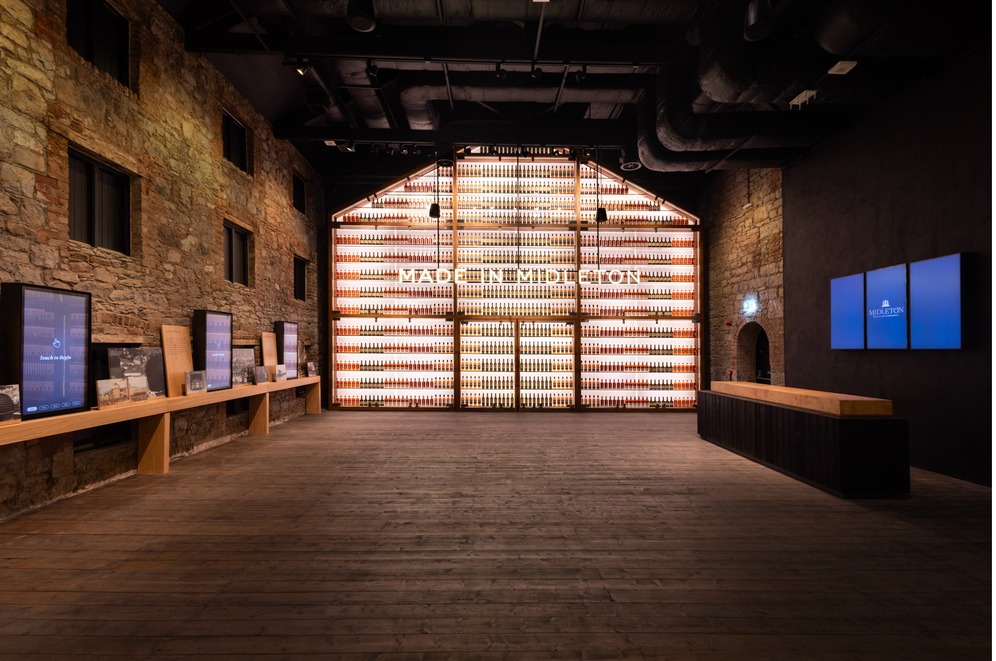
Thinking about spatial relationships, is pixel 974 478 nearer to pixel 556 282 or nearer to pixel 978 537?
pixel 978 537

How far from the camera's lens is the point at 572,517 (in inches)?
137

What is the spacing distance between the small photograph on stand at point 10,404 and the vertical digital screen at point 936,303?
8099mm

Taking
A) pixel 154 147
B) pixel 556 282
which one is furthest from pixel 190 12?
pixel 556 282

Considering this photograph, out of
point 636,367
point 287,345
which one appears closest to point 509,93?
point 287,345

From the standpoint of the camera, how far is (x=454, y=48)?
18.6 ft

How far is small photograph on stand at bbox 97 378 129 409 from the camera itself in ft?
13.0

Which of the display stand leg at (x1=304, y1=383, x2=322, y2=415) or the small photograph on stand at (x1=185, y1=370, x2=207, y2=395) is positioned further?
the display stand leg at (x1=304, y1=383, x2=322, y2=415)

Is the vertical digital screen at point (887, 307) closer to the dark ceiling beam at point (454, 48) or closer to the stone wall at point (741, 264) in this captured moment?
the stone wall at point (741, 264)

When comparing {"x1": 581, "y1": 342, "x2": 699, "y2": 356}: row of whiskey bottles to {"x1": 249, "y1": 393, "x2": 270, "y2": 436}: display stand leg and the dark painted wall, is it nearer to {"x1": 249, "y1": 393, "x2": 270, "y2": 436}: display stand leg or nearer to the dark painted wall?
the dark painted wall

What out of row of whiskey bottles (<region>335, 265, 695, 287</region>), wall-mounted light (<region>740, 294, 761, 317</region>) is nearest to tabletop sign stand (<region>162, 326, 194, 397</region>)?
row of whiskey bottles (<region>335, 265, 695, 287</region>)

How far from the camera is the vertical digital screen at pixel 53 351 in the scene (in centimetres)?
338

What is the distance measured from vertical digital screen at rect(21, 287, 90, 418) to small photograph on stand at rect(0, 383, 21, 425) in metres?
0.16

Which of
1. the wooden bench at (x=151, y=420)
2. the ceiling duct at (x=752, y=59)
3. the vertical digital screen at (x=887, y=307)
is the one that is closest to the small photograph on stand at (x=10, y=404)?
the wooden bench at (x=151, y=420)

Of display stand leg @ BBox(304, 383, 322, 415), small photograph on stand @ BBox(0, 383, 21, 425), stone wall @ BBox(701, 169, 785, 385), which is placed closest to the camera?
small photograph on stand @ BBox(0, 383, 21, 425)
